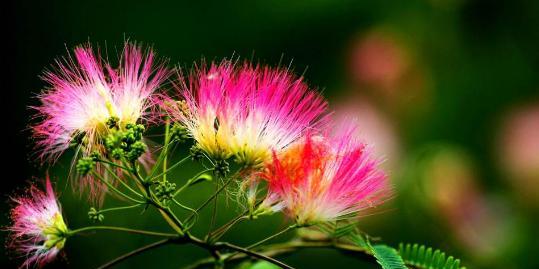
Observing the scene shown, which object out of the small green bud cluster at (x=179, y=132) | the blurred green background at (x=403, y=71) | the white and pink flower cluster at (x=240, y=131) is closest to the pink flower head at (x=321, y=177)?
the white and pink flower cluster at (x=240, y=131)

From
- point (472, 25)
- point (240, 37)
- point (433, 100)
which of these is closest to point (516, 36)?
point (472, 25)

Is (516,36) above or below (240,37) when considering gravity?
above

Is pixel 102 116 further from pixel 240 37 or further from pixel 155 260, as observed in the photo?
pixel 240 37

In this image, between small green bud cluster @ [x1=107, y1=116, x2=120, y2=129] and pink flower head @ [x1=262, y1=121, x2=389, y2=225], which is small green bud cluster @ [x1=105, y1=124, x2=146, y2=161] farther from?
pink flower head @ [x1=262, y1=121, x2=389, y2=225]

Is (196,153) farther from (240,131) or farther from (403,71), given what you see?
(403,71)

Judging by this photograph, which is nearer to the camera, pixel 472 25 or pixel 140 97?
pixel 140 97

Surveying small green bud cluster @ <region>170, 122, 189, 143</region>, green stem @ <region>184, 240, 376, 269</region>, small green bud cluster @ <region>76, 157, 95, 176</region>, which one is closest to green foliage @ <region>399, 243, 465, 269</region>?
green stem @ <region>184, 240, 376, 269</region>

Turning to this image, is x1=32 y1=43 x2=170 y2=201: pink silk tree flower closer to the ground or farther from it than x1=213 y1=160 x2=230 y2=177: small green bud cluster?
farther from it
